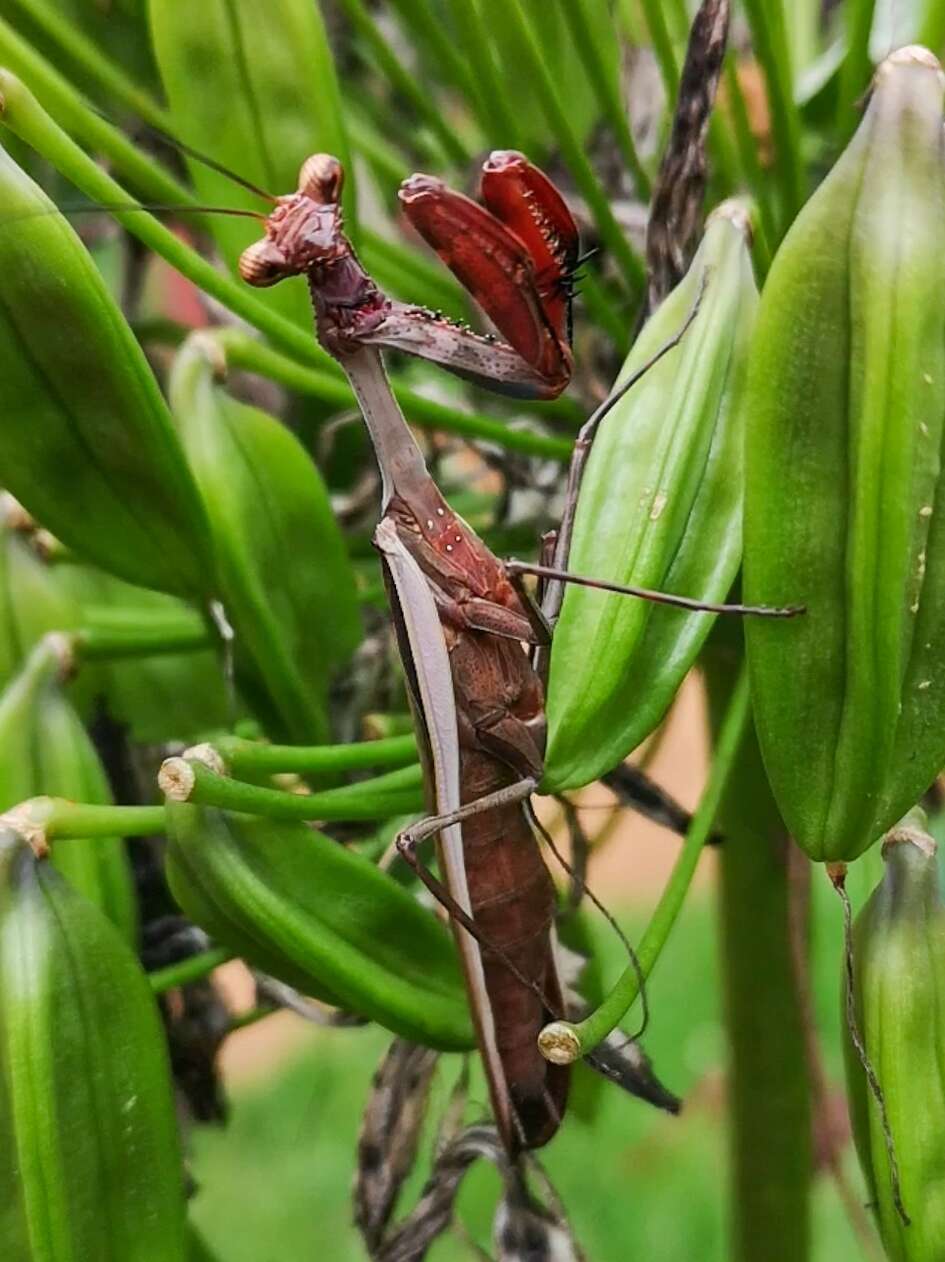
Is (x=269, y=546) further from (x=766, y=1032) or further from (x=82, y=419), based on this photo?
(x=766, y=1032)

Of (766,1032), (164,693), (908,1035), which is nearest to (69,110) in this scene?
(164,693)

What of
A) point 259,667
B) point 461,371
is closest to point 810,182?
point 461,371

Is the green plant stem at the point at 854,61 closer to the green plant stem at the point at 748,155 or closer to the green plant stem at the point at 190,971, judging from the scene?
the green plant stem at the point at 748,155

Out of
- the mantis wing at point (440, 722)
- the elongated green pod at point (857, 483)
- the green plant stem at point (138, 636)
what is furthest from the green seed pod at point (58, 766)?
the elongated green pod at point (857, 483)

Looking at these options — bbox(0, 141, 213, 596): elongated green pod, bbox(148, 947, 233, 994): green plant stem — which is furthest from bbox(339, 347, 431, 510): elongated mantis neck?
bbox(148, 947, 233, 994): green plant stem

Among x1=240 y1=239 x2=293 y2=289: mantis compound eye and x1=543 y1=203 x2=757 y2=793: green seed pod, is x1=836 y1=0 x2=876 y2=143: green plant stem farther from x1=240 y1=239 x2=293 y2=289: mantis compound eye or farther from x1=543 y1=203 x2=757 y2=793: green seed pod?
x1=240 y1=239 x2=293 y2=289: mantis compound eye
